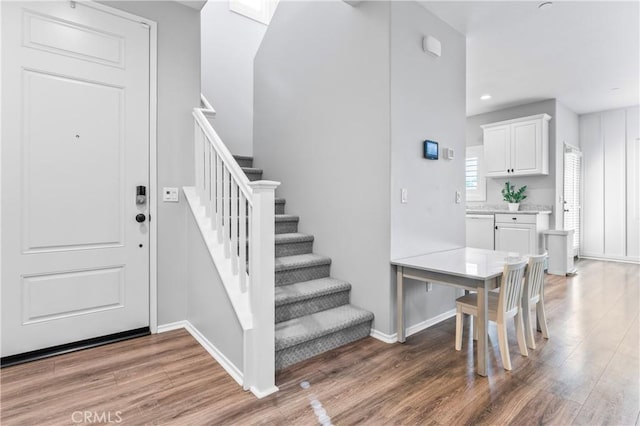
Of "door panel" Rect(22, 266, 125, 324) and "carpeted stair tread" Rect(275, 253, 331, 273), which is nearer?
"door panel" Rect(22, 266, 125, 324)

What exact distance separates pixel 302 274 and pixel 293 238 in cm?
40

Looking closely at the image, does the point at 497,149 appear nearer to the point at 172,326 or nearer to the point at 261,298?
the point at 261,298

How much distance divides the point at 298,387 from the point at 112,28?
2.98 meters

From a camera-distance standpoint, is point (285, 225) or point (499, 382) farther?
point (285, 225)

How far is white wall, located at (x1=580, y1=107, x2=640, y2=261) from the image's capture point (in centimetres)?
592

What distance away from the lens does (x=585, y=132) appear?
639 cm

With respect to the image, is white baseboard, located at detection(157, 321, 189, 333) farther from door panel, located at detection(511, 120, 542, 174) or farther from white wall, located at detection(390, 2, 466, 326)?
door panel, located at detection(511, 120, 542, 174)

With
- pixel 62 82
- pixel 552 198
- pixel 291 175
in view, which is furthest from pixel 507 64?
pixel 62 82

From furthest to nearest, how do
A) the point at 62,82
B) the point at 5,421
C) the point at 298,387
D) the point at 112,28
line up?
1. the point at 112,28
2. the point at 62,82
3. the point at 298,387
4. the point at 5,421

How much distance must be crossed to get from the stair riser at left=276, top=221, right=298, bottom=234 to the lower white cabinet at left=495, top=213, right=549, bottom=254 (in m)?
3.56

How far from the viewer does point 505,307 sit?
2.32 m

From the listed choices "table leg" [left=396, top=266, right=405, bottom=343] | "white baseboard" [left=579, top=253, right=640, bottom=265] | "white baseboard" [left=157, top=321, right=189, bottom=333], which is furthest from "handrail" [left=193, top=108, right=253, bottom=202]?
"white baseboard" [left=579, top=253, right=640, bottom=265]

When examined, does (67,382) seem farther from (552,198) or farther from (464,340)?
(552,198)

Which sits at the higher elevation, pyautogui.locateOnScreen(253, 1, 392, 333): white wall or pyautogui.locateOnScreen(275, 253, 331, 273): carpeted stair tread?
pyautogui.locateOnScreen(253, 1, 392, 333): white wall
